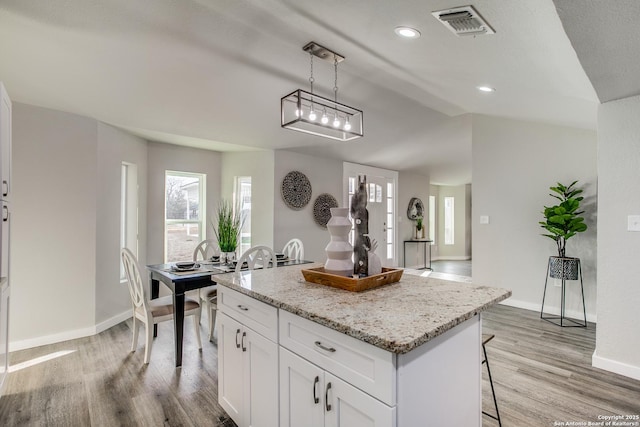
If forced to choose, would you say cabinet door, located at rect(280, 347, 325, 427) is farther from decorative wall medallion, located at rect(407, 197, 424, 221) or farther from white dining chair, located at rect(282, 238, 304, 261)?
decorative wall medallion, located at rect(407, 197, 424, 221)

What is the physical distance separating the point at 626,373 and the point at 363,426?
2601 millimetres

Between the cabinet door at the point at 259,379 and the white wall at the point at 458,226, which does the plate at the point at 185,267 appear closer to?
the cabinet door at the point at 259,379

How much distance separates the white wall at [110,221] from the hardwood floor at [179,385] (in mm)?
509

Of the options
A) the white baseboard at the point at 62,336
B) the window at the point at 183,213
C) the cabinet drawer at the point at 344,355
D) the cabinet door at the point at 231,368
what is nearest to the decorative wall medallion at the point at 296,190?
the window at the point at 183,213

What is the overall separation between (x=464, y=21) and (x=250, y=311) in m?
1.95

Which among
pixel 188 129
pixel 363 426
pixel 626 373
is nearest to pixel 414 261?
pixel 626 373

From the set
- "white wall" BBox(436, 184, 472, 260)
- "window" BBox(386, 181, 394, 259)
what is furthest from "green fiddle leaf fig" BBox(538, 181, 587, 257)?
"white wall" BBox(436, 184, 472, 260)

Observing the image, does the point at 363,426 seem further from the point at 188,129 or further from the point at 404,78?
the point at 188,129

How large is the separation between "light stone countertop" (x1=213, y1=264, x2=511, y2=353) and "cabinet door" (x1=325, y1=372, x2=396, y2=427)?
208 millimetres

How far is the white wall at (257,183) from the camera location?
192 inches

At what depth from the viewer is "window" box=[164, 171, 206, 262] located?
4.66 metres

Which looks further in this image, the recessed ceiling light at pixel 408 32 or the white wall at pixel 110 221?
the white wall at pixel 110 221

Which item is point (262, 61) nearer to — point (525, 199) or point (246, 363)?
point (246, 363)

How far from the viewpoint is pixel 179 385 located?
2408 mm
